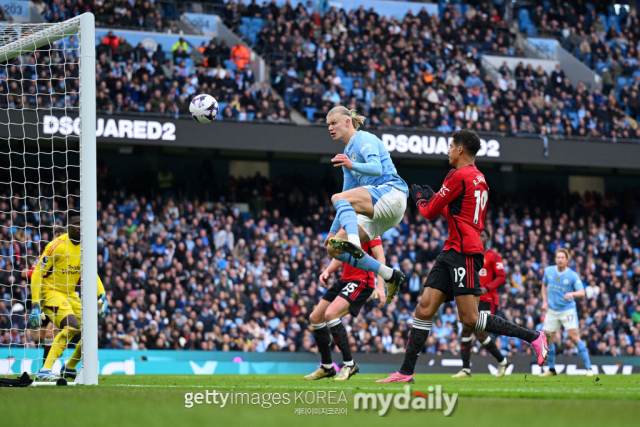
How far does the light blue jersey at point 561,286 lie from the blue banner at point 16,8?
17580 millimetres

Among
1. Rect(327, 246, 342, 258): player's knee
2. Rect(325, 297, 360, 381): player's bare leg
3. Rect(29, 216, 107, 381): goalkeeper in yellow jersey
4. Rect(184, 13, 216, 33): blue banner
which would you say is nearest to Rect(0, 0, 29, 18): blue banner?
Rect(184, 13, 216, 33): blue banner

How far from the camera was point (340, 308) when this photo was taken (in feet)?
30.6

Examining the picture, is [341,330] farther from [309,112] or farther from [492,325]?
[309,112]

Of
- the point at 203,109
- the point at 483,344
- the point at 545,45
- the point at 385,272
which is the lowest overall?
the point at 483,344

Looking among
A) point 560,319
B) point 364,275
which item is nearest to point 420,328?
point 364,275

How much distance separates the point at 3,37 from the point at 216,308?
1028 cm

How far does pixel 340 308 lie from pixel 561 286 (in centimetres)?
593

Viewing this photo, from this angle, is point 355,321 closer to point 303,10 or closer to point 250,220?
point 250,220

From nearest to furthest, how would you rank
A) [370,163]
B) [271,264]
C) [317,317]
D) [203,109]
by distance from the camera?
[370,163]
[317,317]
[203,109]
[271,264]

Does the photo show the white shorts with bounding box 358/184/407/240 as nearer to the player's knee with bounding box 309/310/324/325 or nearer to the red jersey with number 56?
the red jersey with number 56

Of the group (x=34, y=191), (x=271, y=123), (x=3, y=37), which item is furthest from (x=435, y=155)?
(x=3, y=37)

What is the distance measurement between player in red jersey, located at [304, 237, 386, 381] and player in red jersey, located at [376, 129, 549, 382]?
148 centimetres

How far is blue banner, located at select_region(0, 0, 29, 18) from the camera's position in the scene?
78.6 ft

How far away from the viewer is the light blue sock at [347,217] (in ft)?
26.6
